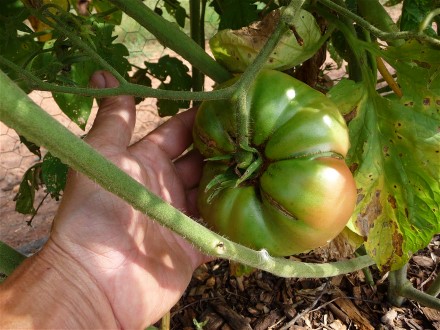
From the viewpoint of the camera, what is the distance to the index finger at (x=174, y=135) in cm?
114

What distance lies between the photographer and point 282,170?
86 centimetres

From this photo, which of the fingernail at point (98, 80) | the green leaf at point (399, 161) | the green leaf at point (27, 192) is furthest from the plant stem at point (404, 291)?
the green leaf at point (27, 192)

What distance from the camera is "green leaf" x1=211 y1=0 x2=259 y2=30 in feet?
3.60

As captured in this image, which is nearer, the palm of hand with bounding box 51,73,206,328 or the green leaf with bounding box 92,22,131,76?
the palm of hand with bounding box 51,73,206,328

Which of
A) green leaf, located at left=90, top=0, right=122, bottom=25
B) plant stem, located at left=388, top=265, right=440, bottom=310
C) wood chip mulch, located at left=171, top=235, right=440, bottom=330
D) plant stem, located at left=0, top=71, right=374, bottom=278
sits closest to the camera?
plant stem, located at left=0, top=71, right=374, bottom=278

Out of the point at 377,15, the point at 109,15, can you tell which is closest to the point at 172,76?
Answer: the point at 109,15

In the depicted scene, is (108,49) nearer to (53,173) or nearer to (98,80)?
(98,80)

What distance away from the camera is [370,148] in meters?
0.95

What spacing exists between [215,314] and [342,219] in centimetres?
70

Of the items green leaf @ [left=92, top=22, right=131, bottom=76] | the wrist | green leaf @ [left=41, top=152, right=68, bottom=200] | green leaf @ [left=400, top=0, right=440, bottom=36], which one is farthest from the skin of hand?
green leaf @ [left=400, top=0, right=440, bottom=36]

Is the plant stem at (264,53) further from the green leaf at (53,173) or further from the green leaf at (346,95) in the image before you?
the green leaf at (53,173)

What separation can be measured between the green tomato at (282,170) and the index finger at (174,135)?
0.20 m

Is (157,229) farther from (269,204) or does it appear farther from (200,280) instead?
(200,280)

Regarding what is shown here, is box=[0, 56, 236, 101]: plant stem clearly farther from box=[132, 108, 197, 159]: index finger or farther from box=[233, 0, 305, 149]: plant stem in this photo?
box=[132, 108, 197, 159]: index finger
